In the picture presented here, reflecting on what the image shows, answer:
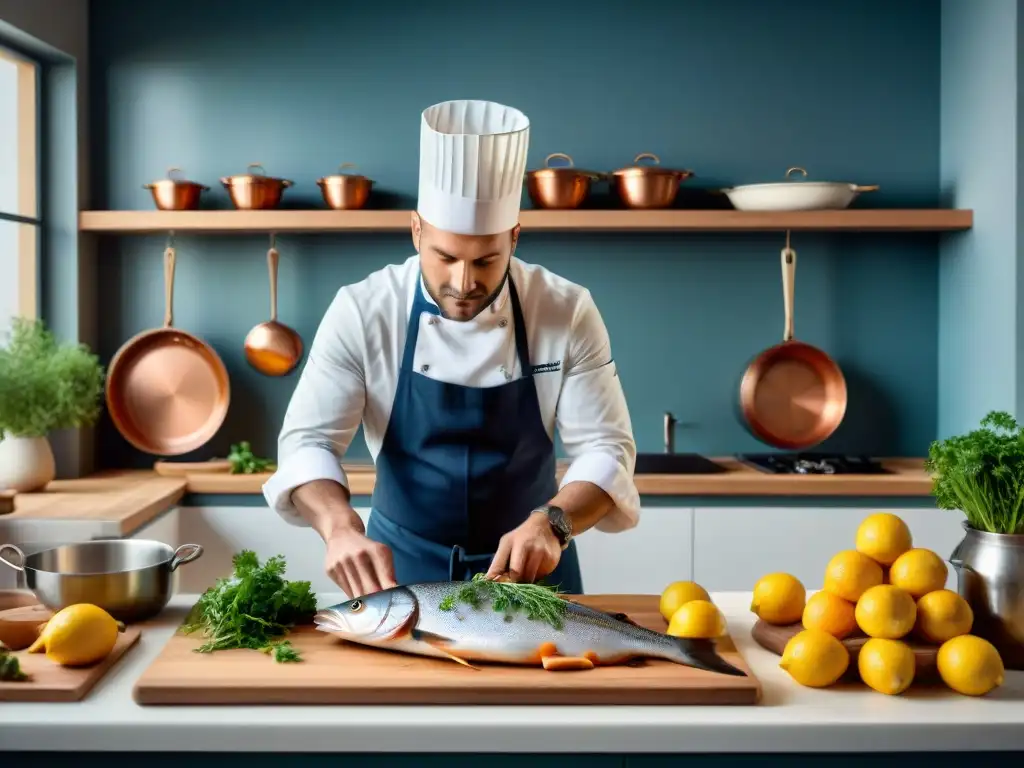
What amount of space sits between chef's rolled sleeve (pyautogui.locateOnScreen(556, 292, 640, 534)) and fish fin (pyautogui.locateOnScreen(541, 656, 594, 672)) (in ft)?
2.06

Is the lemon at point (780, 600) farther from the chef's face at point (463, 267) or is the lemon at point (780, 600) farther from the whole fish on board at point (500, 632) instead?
the chef's face at point (463, 267)

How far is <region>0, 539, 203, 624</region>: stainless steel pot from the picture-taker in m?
1.68

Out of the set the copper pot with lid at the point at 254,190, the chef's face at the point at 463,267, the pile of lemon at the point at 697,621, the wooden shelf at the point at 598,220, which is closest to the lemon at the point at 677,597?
the pile of lemon at the point at 697,621

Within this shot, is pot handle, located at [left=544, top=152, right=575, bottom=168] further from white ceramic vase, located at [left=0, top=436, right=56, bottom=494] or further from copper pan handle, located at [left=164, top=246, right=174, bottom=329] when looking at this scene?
white ceramic vase, located at [left=0, top=436, right=56, bottom=494]

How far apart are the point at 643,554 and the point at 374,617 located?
6.29 ft

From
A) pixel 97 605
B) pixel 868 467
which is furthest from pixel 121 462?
pixel 868 467

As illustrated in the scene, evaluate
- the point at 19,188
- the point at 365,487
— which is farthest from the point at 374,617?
the point at 19,188

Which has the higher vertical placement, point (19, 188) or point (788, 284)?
point (19, 188)

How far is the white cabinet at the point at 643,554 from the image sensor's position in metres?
3.35

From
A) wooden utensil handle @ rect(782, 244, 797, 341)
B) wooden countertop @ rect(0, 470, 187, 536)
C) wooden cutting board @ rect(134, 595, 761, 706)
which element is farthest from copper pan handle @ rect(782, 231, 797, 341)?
wooden cutting board @ rect(134, 595, 761, 706)

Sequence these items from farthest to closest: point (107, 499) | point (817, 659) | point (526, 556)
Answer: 1. point (107, 499)
2. point (526, 556)
3. point (817, 659)

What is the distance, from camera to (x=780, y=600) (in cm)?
166

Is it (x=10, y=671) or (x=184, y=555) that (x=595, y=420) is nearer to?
(x=184, y=555)
